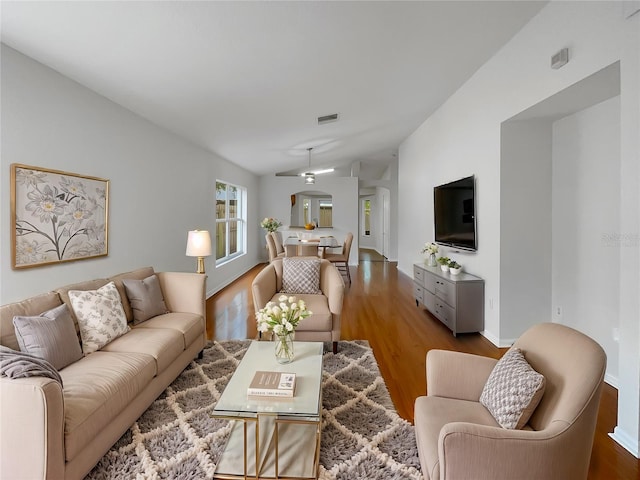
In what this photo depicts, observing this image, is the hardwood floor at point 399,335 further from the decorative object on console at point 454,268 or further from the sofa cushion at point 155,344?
the sofa cushion at point 155,344

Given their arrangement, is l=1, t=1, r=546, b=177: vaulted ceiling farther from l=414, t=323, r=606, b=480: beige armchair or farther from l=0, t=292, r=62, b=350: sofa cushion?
l=414, t=323, r=606, b=480: beige armchair

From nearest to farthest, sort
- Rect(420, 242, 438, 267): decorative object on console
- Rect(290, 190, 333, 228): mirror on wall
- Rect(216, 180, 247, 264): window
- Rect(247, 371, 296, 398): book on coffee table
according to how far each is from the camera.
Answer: Rect(247, 371, 296, 398): book on coffee table → Rect(420, 242, 438, 267): decorative object on console → Rect(216, 180, 247, 264): window → Rect(290, 190, 333, 228): mirror on wall

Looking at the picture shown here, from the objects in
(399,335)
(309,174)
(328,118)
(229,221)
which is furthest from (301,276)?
(309,174)

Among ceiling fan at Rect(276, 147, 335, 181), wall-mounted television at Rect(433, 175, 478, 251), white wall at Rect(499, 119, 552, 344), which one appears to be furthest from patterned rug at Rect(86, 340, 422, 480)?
ceiling fan at Rect(276, 147, 335, 181)

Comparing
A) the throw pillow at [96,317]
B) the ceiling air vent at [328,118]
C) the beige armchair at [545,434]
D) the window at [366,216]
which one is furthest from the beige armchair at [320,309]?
the window at [366,216]

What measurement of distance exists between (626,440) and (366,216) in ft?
40.0

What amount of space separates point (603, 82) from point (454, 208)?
211 centimetres

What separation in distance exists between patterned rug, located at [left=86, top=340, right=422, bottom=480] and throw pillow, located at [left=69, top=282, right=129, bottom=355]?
23.1 inches

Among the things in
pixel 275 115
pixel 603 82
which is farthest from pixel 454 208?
pixel 275 115

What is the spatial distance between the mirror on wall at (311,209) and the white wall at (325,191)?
219 cm

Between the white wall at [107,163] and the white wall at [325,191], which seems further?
the white wall at [325,191]

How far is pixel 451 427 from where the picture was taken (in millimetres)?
1170

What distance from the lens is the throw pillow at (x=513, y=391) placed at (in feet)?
4.40

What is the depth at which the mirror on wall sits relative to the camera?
1185 cm
